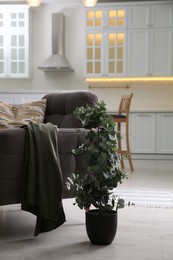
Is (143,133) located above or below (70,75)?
below

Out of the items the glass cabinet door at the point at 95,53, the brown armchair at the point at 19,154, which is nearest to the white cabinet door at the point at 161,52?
the glass cabinet door at the point at 95,53

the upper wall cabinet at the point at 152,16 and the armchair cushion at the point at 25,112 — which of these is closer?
the armchair cushion at the point at 25,112

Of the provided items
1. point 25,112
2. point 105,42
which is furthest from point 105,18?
point 25,112

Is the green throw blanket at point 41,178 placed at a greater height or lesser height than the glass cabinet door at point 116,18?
lesser

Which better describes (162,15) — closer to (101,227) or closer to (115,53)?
(115,53)

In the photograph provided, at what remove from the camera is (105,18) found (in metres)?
7.05

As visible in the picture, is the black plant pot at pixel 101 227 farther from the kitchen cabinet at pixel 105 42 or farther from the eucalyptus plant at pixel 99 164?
the kitchen cabinet at pixel 105 42

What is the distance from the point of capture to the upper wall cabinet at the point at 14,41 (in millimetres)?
7219

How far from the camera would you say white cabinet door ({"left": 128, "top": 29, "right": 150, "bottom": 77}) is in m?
6.89

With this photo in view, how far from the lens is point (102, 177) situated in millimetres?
2164

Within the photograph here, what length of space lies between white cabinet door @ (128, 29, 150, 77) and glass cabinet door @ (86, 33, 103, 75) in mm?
527

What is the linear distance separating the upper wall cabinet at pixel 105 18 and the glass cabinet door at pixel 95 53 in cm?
16

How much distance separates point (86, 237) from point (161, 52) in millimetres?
5108

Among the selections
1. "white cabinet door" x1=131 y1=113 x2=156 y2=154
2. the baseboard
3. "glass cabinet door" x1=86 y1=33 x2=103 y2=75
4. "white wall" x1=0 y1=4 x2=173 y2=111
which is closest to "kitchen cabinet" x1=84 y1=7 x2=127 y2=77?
"glass cabinet door" x1=86 y1=33 x2=103 y2=75
